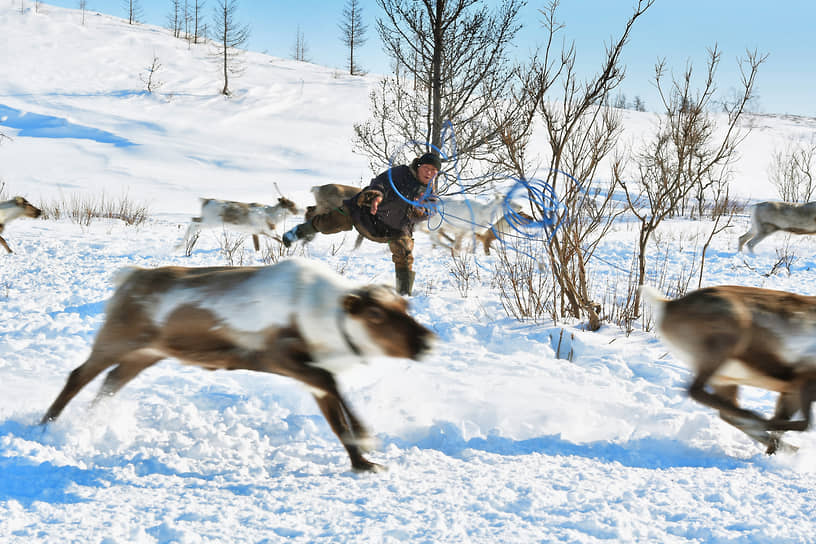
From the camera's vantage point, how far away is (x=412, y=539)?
6.13 ft

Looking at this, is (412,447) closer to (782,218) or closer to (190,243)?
(190,243)

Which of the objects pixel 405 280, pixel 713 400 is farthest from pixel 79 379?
pixel 405 280

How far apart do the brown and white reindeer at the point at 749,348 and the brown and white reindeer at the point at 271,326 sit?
119 cm

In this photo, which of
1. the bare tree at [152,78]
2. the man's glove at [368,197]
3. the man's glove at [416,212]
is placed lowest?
the man's glove at [416,212]

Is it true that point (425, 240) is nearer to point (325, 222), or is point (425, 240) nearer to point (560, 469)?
point (325, 222)

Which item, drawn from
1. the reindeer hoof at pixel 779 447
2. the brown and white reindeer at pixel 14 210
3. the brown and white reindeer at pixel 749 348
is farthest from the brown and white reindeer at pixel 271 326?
the brown and white reindeer at pixel 14 210

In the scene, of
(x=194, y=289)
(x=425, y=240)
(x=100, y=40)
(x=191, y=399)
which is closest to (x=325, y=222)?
(x=191, y=399)

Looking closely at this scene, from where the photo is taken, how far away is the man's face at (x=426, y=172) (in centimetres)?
543

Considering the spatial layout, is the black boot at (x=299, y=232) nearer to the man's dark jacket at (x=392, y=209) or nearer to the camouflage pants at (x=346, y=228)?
the camouflage pants at (x=346, y=228)

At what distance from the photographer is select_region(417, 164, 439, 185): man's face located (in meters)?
5.43

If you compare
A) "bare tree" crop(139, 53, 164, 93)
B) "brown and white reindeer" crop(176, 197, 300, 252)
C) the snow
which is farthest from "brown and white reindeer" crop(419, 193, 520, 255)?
"bare tree" crop(139, 53, 164, 93)

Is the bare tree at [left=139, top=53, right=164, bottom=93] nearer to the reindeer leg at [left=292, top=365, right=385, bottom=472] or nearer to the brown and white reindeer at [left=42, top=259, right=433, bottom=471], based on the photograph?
the brown and white reindeer at [left=42, top=259, right=433, bottom=471]

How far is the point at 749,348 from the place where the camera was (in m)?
2.51

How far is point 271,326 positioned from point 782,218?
11268 millimetres
